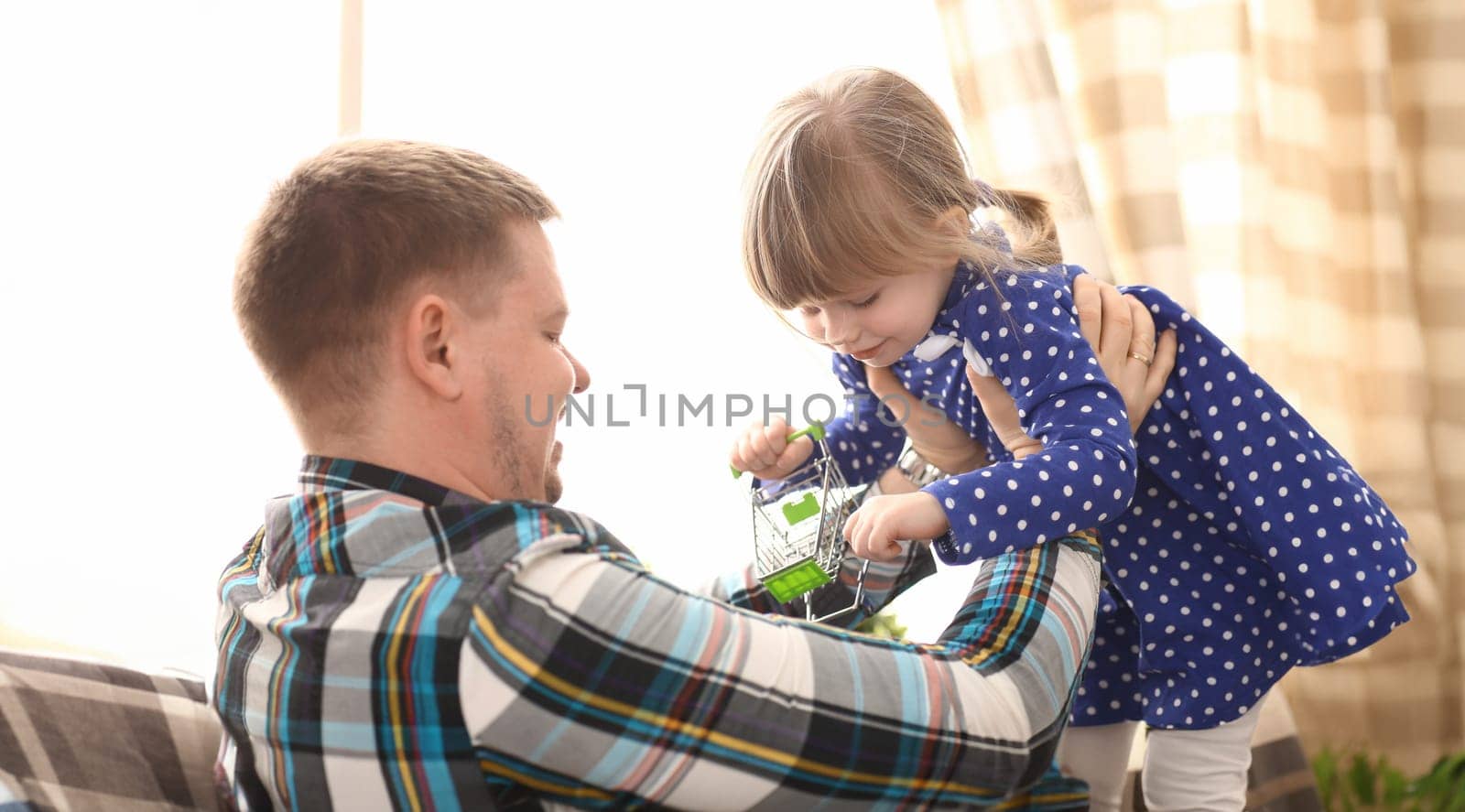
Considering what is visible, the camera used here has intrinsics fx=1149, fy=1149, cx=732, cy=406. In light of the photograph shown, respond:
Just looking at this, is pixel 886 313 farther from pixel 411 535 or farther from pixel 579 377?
pixel 411 535

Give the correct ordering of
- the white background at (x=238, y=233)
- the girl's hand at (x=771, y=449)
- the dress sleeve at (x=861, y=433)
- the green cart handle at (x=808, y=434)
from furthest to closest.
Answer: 1. the white background at (x=238, y=233)
2. the dress sleeve at (x=861, y=433)
3. the girl's hand at (x=771, y=449)
4. the green cart handle at (x=808, y=434)

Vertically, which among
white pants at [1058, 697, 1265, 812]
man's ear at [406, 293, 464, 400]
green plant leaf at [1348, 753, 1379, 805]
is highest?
man's ear at [406, 293, 464, 400]

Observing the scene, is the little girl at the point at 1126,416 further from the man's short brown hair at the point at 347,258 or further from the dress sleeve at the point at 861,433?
the man's short brown hair at the point at 347,258

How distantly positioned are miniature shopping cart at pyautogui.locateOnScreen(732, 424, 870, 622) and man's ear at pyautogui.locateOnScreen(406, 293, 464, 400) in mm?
Result: 421

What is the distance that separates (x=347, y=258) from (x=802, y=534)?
594 millimetres

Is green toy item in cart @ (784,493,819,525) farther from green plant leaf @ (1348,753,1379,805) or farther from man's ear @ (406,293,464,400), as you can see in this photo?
green plant leaf @ (1348,753,1379,805)

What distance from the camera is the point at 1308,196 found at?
8.03ft

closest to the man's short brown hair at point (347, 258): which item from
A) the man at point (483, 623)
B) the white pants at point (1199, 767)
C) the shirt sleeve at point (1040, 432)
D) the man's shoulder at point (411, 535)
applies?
the man at point (483, 623)

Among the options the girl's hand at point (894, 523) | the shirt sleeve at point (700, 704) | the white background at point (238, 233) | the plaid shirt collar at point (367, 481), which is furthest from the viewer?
the white background at point (238, 233)

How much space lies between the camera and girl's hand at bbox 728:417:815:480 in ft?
4.89

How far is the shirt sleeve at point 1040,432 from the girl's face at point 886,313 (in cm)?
5

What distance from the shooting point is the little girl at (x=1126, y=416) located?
1.33 metres

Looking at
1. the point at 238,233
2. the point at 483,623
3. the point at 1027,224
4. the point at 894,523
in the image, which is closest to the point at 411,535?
the point at 483,623

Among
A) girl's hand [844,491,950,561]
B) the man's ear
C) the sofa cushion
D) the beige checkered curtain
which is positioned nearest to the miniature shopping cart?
girl's hand [844,491,950,561]
